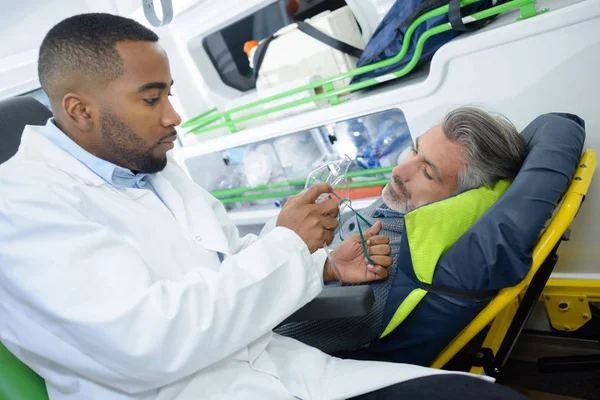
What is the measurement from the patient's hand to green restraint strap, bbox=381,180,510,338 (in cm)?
16

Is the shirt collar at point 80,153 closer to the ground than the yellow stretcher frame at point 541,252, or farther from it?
farther from it

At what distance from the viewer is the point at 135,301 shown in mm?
859

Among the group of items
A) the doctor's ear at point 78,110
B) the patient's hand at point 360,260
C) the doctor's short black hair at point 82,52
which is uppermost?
the doctor's short black hair at point 82,52

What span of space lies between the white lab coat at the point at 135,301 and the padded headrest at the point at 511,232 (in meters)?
0.27

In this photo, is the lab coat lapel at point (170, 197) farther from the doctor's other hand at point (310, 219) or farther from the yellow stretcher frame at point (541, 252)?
the yellow stretcher frame at point (541, 252)

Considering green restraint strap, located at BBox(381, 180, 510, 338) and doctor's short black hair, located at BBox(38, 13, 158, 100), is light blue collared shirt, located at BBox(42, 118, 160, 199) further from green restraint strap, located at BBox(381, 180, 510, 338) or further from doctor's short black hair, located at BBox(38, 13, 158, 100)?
green restraint strap, located at BBox(381, 180, 510, 338)

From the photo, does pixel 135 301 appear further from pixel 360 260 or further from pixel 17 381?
pixel 360 260

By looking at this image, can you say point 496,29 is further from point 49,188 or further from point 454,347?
point 49,188

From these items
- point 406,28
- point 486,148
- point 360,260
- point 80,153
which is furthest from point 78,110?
point 406,28

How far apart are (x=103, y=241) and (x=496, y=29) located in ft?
4.86

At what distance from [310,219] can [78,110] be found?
→ 2.23ft

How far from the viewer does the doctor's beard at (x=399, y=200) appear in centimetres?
157

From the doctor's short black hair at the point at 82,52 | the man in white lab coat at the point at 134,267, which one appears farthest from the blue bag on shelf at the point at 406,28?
the doctor's short black hair at the point at 82,52

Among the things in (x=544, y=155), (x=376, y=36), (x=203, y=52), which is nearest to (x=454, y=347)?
(x=544, y=155)
